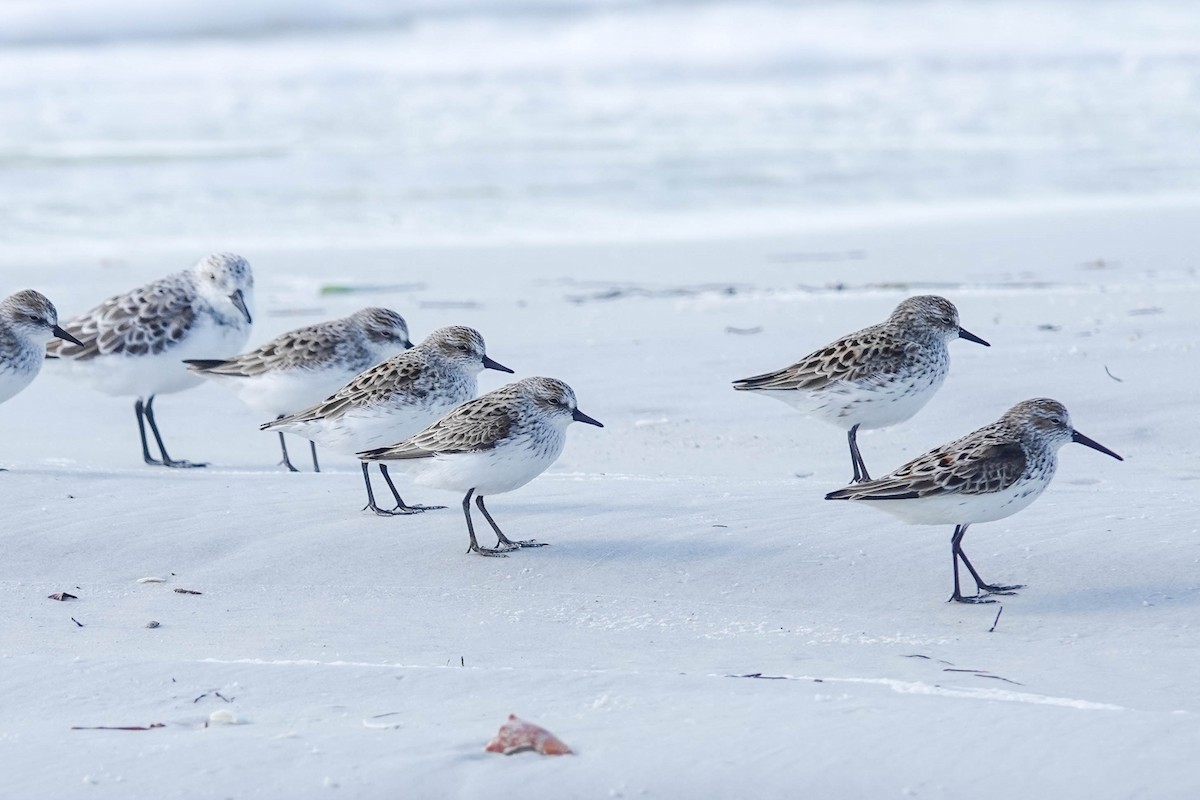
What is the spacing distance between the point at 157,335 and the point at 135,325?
138mm

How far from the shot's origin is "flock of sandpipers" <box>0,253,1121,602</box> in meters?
5.64

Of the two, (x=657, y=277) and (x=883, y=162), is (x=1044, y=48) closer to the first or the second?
(x=883, y=162)

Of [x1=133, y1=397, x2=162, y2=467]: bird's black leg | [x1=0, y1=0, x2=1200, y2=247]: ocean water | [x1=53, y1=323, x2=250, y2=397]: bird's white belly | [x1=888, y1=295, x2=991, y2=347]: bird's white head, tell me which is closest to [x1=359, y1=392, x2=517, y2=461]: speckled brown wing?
[x1=888, y1=295, x2=991, y2=347]: bird's white head

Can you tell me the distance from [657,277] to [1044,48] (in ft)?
60.0

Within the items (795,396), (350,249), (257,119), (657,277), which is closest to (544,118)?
(257,119)

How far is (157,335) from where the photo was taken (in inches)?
349

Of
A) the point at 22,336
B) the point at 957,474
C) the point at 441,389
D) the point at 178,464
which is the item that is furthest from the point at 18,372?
the point at 957,474

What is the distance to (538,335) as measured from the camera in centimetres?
1080

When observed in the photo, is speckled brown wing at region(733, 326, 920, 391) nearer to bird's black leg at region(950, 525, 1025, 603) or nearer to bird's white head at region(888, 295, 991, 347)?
bird's white head at region(888, 295, 991, 347)

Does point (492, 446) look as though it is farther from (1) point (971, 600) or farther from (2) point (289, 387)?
(2) point (289, 387)

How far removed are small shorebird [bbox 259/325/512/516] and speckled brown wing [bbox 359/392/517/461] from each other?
0.54m

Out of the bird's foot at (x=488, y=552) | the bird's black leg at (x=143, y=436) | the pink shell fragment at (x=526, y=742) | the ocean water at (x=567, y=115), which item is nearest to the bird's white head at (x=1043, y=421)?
the bird's foot at (x=488, y=552)

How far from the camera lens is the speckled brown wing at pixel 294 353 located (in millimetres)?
8156

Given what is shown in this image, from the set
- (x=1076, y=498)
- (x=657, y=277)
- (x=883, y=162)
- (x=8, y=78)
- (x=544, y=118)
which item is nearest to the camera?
(x=1076, y=498)
